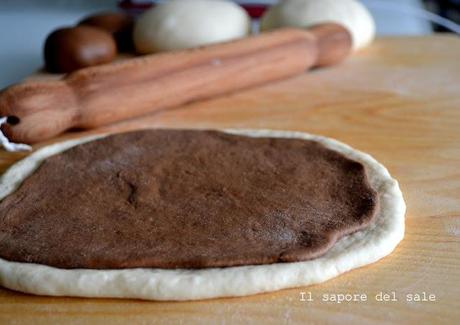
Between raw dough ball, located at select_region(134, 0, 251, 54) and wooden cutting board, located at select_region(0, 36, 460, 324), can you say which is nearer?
wooden cutting board, located at select_region(0, 36, 460, 324)

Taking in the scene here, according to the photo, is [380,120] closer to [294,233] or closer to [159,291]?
[294,233]

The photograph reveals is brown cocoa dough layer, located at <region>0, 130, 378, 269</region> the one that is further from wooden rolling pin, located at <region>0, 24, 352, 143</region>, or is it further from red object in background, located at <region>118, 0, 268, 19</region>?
red object in background, located at <region>118, 0, 268, 19</region>

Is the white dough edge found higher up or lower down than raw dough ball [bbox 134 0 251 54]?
lower down

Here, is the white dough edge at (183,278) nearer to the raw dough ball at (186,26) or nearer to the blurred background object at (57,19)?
the raw dough ball at (186,26)

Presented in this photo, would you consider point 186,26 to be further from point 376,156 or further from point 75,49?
point 376,156

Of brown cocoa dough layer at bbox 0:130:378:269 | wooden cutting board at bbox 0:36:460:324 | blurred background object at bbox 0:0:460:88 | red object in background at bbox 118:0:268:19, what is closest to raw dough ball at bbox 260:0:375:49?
wooden cutting board at bbox 0:36:460:324

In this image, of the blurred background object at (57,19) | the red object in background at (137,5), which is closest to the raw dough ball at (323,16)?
the blurred background object at (57,19)
